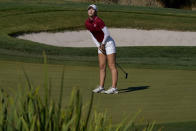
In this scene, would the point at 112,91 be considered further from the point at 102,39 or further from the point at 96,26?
the point at 96,26

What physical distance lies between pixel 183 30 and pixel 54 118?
2050 cm

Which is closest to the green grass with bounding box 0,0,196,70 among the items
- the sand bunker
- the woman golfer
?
the sand bunker

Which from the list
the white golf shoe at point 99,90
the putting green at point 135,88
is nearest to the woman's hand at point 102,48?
the white golf shoe at point 99,90

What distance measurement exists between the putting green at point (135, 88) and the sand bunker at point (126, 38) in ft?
29.6

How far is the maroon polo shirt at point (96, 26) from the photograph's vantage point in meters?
9.75

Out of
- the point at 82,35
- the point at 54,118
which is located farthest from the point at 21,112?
the point at 82,35

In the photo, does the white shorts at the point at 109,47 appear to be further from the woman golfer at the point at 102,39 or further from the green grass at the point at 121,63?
the green grass at the point at 121,63

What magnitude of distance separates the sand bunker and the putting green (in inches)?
355

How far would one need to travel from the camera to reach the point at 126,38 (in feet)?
76.8

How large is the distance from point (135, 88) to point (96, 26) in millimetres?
1458

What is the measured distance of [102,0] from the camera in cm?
3666

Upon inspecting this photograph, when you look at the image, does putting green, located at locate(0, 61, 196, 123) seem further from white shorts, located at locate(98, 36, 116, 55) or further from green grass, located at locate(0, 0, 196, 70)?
green grass, located at locate(0, 0, 196, 70)

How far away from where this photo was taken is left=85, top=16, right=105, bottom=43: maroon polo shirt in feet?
32.0

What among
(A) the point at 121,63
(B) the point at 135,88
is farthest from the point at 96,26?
(A) the point at 121,63
